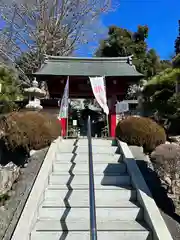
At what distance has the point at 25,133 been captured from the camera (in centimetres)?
777

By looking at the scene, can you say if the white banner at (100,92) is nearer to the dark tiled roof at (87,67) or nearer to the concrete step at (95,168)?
the dark tiled roof at (87,67)

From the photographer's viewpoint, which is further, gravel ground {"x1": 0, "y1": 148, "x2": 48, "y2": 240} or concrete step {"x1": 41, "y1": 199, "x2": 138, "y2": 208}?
A: concrete step {"x1": 41, "y1": 199, "x2": 138, "y2": 208}

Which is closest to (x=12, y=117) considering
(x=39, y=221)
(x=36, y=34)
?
(x=39, y=221)

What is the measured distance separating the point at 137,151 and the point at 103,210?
296cm

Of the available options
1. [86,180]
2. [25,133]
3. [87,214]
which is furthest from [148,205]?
[25,133]

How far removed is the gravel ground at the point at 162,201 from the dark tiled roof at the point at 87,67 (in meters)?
7.08

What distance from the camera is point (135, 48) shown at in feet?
91.2

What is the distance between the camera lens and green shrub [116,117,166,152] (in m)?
8.44

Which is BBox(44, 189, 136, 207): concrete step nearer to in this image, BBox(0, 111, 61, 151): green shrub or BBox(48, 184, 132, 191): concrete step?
BBox(48, 184, 132, 191): concrete step

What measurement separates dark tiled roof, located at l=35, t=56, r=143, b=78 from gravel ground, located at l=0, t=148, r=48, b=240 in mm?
7005

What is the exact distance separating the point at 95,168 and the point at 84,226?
2102mm

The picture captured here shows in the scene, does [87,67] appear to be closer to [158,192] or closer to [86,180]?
[86,180]

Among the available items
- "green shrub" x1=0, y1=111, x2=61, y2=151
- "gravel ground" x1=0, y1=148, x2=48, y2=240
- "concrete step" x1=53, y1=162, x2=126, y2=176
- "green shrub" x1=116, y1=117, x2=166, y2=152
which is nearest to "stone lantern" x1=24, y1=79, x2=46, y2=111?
"green shrub" x1=0, y1=111, x2=61, y2=151

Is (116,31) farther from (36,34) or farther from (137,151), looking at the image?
(137,151)
